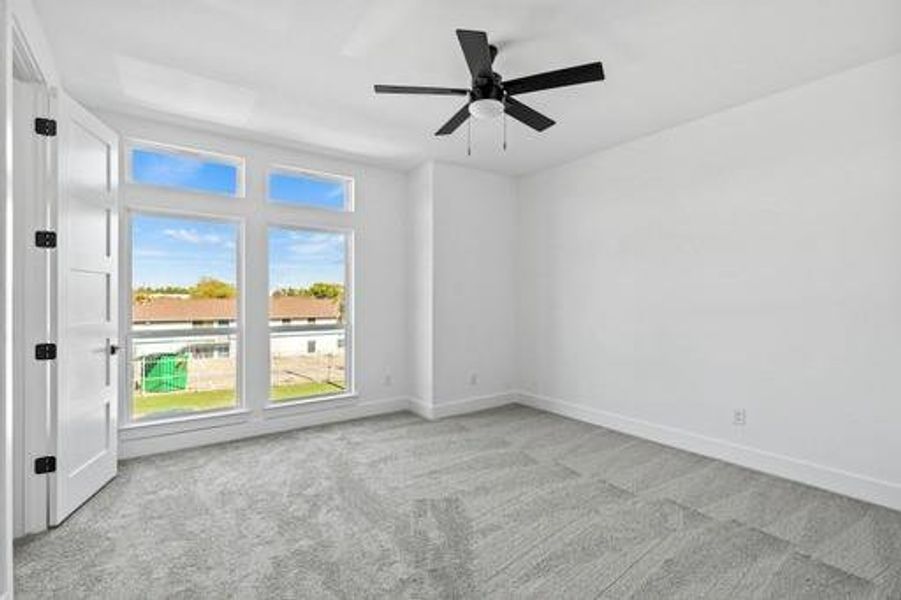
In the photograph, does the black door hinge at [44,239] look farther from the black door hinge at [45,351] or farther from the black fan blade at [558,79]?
the black fan blade at [558,79]

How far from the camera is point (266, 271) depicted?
4242mm

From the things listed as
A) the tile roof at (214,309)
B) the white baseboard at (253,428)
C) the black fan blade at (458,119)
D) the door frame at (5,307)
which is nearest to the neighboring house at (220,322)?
the tile roof at (214,309)

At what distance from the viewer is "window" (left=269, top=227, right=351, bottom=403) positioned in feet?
14.4

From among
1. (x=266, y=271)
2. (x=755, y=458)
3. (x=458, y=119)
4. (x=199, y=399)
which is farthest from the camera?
(x=266, y=271)

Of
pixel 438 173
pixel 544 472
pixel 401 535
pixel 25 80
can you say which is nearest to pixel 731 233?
pixel 544 472

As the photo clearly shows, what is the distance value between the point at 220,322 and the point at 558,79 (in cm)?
363

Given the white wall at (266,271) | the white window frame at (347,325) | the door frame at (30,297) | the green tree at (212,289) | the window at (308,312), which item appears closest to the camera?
the door frame at (30,297)

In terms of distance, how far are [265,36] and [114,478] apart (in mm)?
3262

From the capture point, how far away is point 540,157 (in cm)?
468

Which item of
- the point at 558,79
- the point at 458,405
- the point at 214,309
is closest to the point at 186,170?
the point at 214,309

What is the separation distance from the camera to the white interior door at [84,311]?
2.54 meters

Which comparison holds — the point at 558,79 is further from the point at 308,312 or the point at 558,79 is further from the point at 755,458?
the point at 308,312

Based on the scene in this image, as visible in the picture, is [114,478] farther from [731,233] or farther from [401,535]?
[731,233]

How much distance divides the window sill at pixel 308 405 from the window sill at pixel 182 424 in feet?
0.78
